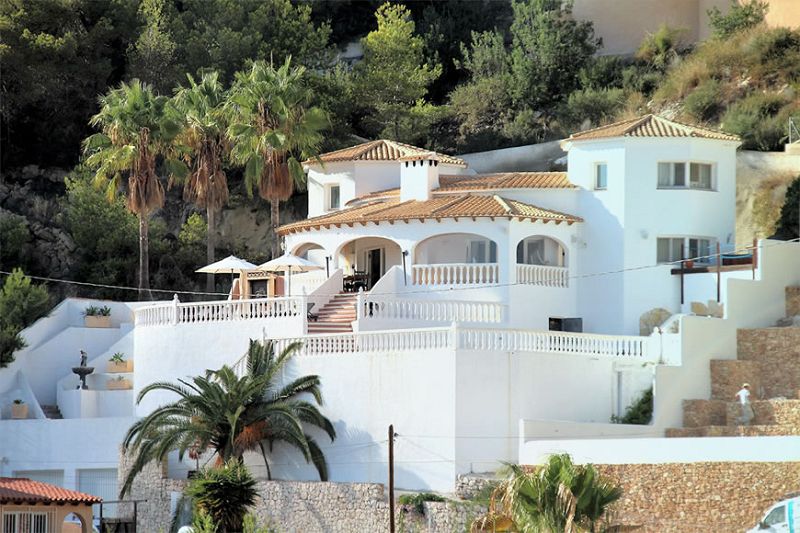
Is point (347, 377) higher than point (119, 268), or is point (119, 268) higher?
point (119, 268)

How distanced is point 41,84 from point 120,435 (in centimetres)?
2278

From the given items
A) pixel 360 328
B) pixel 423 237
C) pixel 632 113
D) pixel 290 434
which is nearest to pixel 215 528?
pixel 290 434

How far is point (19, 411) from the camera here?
2242 inches

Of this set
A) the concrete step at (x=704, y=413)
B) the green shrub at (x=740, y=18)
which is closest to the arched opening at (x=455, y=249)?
the concrete step at (x=704, y=413)

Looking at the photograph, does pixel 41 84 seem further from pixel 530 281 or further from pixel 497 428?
pixel 497 428

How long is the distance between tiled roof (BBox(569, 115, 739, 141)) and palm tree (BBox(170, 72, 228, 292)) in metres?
12.9

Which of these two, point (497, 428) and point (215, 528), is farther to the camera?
point (497, 428)

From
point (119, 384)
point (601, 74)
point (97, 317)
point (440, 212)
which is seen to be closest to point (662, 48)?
point (601, 74)

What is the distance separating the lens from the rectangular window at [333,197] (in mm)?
61938

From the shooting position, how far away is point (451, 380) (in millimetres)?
47344

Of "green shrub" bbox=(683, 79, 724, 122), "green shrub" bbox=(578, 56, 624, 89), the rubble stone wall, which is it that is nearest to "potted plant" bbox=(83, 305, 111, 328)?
the rubble stone wall

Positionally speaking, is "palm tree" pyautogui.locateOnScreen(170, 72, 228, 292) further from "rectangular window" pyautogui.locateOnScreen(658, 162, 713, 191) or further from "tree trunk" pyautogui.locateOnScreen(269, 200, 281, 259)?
"rectangular window" pyautogui.locateOnScreen(658, 162, 713, 191)

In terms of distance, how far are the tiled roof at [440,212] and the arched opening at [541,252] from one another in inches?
37.4

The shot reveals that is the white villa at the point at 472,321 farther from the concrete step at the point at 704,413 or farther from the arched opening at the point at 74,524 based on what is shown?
the arched opening at the point at 74,524
